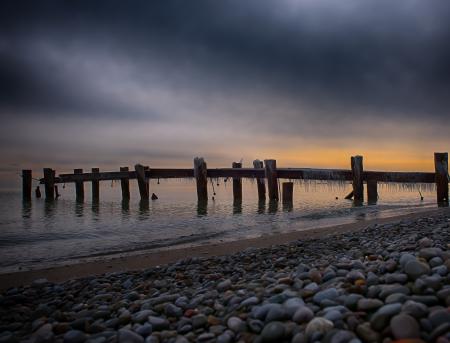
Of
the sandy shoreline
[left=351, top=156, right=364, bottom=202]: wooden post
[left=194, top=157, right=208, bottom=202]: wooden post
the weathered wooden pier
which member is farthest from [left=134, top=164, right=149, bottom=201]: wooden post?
the sandy shoreline

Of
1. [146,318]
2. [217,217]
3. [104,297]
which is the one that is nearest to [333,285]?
[146,318]

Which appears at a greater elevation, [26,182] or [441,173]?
[26,182]

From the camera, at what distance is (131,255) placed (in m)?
6.18

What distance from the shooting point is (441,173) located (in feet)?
45.3

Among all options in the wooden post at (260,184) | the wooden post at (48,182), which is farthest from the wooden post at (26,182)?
the wooden post at (260,184)

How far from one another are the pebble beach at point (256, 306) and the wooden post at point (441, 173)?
11586 mm

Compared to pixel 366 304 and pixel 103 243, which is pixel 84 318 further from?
pixel 103 243

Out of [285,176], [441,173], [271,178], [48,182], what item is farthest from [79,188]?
[441,173]

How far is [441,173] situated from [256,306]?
14.1 metres

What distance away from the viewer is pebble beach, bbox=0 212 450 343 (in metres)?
1.92

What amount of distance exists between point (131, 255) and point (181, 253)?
0.95 metres

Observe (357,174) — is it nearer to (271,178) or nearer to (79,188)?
(271,178)

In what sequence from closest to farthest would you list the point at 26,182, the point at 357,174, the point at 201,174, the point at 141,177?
the point at 357,174, the point at 201,174, the point at 141,177, the point at 26,182

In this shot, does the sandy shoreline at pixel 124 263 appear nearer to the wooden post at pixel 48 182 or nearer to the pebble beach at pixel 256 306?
the pebble beach at pixel 256 306
